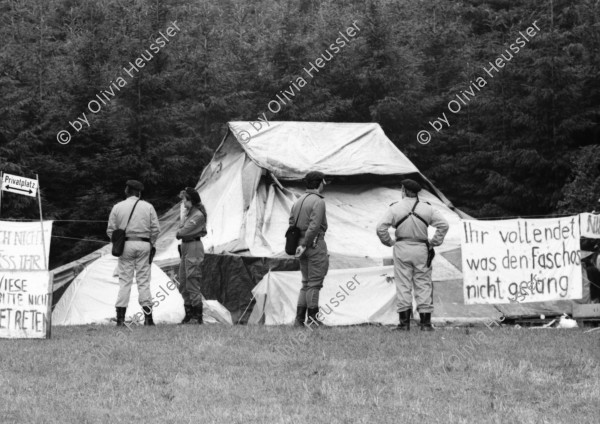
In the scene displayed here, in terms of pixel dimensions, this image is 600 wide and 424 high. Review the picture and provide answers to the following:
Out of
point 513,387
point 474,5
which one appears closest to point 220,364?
point 513,387

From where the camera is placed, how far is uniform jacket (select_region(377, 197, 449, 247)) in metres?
11.0

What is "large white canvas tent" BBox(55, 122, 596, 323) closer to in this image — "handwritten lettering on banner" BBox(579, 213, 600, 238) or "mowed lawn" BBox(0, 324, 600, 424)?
"handwritten lettering on banner" BBox(579, 213, 600, 238)

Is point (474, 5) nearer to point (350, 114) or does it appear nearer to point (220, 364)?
point (350, 114)

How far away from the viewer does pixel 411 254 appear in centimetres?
1094

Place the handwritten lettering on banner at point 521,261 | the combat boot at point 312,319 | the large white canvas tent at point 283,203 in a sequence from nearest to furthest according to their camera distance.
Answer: the combat boot at point 312,319, the handwritten lettering on banner at point 521,261, the large white canvas tent at point 283,203

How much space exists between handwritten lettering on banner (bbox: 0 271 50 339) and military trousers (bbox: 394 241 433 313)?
13.5ft

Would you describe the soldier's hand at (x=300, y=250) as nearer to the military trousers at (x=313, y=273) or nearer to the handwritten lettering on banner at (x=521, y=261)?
A: the military trousers at (x=313, y=273)

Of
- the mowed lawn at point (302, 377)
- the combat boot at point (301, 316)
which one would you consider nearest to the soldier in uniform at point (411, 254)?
the mowed lawn at point (302, 377)

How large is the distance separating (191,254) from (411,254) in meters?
3.20

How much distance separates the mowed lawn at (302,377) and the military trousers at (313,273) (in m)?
0.51

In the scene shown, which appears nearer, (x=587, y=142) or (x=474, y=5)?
(x=587, y=142)

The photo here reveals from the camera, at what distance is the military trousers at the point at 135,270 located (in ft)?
38.1

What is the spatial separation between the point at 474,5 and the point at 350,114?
11.1 metres

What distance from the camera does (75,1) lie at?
35031mm
